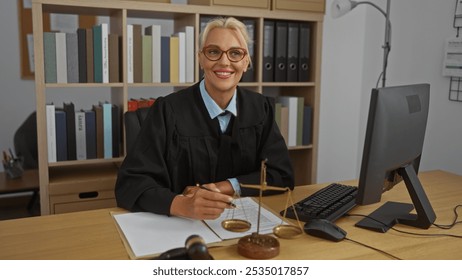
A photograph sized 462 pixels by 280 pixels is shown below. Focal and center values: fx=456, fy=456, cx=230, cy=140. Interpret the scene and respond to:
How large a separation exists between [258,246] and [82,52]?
1.77 meters

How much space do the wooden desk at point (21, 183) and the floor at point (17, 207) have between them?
217mm

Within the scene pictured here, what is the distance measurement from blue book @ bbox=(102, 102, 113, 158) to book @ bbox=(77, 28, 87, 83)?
0.62ft

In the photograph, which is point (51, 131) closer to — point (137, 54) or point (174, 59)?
point (137, 54)

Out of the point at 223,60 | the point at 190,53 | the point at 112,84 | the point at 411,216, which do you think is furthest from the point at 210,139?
the point at 190,53

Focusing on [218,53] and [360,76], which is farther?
[360,76]

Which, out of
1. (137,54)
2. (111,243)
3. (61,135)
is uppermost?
(137,54)

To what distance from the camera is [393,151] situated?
4.26 ft

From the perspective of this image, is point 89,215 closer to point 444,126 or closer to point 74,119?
point 74,119

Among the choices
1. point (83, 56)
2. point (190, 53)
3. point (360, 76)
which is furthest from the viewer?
point (360, 76)

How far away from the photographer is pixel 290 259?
1.15m

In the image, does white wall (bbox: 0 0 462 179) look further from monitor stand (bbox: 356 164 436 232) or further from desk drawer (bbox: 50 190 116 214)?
desk drawer (bbox: 50 190 116 214)

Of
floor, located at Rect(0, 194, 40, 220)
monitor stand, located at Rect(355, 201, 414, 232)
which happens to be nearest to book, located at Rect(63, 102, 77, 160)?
floor, located at Rect(0, 194, 40, 220)

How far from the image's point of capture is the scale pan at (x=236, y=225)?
1.29 meters
